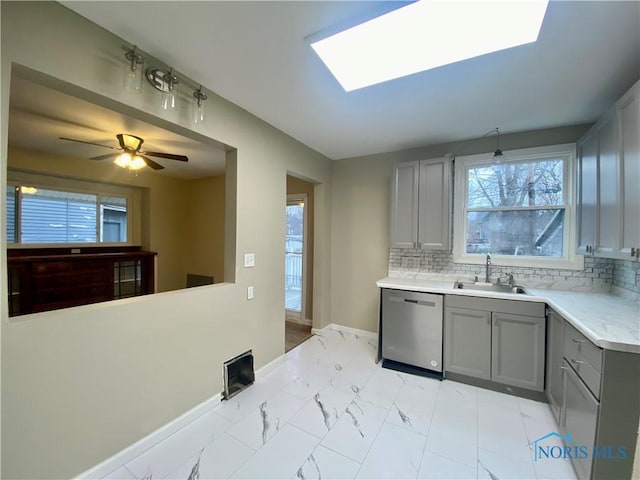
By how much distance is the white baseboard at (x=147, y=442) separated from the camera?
150cm

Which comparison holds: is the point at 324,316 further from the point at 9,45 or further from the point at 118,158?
the point at 9,45

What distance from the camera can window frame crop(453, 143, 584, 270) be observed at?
2.61 meters

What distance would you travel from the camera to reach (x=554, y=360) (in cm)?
205

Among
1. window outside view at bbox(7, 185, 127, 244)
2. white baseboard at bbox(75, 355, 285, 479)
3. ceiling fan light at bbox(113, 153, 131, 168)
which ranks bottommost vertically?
white baseboard at bbox(75, 355, 285, 479)

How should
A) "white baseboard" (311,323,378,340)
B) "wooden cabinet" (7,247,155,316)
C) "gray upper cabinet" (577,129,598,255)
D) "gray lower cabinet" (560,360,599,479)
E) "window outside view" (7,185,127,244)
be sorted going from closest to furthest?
"gray lower cabinet" (560,360,599,479) → "gray upper cabinet" (577,129,598,255) → "wooden cabinet" (7,247,155,316) → "window outside view" (7,185,127,244) → "white baseboard" (311,323,378,340)

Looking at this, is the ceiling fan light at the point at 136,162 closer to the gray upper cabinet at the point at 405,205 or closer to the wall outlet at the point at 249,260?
the wall outlet at the point at 249,260

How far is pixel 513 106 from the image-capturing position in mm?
2275

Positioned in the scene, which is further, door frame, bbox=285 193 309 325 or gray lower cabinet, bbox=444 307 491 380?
door frame, bbox=285 193 309 325

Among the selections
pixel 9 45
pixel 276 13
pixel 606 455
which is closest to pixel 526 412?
pixel 606 455

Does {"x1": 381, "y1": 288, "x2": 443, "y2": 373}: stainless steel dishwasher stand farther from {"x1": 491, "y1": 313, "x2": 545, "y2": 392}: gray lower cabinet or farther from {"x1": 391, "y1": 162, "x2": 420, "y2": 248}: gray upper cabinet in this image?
{"x1": 391, "y1": 162, "x2": 420, "y2": 248}: gray upper cabinet

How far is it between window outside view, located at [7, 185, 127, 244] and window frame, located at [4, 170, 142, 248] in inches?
1.2

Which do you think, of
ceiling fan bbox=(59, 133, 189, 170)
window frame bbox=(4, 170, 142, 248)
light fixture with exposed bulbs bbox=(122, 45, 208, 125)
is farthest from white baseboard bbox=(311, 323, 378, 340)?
window frame bbox=(4, 170, 142, 248)

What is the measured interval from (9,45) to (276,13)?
1.24 meters

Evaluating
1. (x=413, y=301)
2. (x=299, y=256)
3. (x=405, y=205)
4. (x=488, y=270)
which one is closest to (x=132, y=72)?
(x=405, y=205)
